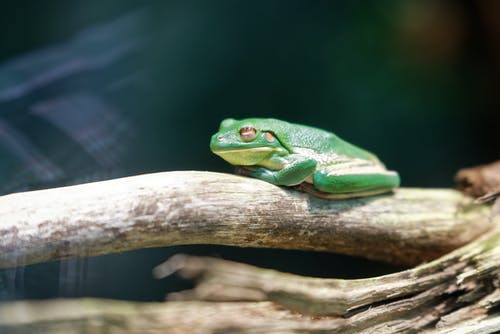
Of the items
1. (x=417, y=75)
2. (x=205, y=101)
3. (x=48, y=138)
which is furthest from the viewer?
(x=417, y=75)

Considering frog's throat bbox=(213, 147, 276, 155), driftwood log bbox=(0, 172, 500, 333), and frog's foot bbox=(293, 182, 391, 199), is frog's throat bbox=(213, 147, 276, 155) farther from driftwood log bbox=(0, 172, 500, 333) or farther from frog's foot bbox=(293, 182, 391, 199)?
frog's foot bbox=(293, 182, 391, 199)

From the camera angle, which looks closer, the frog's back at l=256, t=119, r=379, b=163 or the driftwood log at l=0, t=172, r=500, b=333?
the driftwood log at l=0, t=172, r=500, b=333

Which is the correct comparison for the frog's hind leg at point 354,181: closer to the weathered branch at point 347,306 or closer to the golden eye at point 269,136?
the golden eye at point 269,136

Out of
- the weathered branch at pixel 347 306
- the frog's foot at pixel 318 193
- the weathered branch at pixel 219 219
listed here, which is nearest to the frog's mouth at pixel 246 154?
the weathered branch at pixel 219 219

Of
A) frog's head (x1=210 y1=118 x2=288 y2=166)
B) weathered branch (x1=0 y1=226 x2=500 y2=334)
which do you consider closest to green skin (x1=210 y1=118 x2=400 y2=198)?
frog's head (x1=210 y1=118 x2=288 y2=166)

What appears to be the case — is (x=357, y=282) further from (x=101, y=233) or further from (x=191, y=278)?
(x=101, y=233)

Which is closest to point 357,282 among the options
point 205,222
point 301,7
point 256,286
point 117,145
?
point 256,286

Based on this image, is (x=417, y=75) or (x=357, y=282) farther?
(x=417, y=75)

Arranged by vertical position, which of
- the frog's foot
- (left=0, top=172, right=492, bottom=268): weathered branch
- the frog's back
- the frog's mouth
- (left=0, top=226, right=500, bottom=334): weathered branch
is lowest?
(left=0, top=226, right=500, bottom=334): weathered branch
